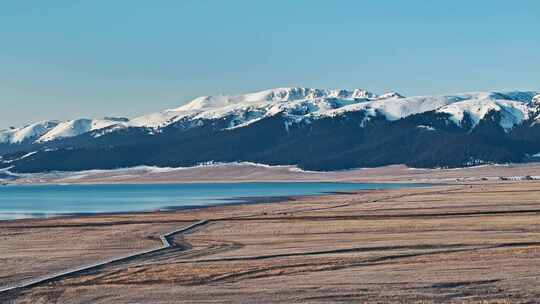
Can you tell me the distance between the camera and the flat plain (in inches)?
1540

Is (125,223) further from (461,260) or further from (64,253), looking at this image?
(461,260)

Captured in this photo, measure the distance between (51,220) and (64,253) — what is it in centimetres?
3970

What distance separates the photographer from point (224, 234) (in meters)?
71.0

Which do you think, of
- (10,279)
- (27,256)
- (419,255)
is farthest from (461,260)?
(27,256)

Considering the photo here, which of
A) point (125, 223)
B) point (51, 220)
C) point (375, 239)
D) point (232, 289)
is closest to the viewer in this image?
point (232, 289)

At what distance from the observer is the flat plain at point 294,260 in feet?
128

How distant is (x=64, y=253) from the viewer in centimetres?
5869

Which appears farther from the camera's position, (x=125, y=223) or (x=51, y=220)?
(x=51, y=220)

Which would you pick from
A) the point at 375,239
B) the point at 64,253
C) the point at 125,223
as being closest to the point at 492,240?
the point at 375,239

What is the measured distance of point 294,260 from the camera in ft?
163

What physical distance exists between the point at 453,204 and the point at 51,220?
3862 centimetres

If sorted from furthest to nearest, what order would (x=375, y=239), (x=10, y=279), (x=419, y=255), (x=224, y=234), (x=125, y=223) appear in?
(x=125, y=223), (x=224, y=234), (x=375, y=239), (x=419, y=255), (x=10, y=279)

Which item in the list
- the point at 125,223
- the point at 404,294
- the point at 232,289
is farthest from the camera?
the point at 125,223

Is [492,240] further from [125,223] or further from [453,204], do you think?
[453,204]
